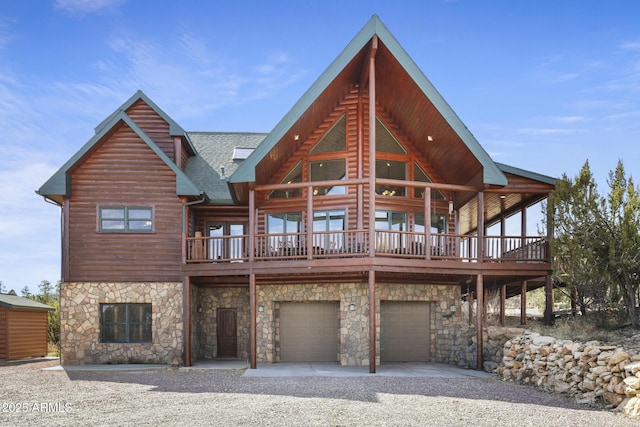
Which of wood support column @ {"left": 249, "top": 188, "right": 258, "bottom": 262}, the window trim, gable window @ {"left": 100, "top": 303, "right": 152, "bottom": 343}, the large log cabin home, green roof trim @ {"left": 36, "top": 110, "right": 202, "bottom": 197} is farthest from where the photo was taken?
the window trim

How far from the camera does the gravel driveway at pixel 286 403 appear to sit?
9008mm

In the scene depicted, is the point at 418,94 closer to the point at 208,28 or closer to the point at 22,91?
the point at 208,28

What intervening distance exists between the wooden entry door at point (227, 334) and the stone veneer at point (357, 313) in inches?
72.4

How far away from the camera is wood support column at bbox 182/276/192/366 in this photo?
1667cm

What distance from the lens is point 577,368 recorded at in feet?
37.2

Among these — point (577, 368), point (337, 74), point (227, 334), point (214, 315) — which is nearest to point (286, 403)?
point (577, 368)

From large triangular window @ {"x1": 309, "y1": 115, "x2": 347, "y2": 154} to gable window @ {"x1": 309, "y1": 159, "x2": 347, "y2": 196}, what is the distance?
387mm

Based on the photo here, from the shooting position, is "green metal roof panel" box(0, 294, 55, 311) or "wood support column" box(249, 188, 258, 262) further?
"green metal roof panel" box(0, 294, 55, 311)

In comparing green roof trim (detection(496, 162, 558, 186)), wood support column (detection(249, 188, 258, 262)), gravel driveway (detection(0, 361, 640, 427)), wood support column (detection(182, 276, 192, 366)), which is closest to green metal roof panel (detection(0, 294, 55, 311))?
gravel driveway (detection(0, 361, 640, 427))

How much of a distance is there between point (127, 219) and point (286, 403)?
975cm

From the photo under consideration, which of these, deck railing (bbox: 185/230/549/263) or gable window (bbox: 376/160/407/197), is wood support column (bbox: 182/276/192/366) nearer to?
deck railing (bbox: 185/230/549/263)

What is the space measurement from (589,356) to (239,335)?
1133cm

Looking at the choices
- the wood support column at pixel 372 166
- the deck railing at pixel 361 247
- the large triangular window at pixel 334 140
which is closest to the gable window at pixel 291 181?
the large triangular window at pixel 334 140

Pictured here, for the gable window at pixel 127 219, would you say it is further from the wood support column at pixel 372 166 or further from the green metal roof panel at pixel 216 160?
the wood support column at pixel 372 166
